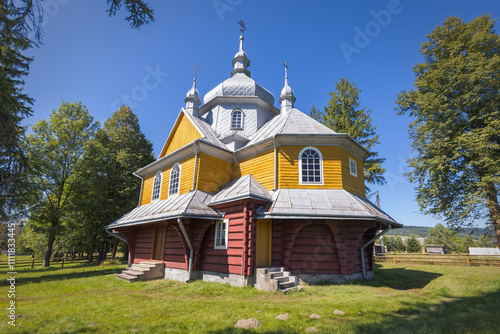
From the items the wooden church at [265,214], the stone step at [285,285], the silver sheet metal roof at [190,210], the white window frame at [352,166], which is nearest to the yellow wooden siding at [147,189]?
the wooden church at [265,214]

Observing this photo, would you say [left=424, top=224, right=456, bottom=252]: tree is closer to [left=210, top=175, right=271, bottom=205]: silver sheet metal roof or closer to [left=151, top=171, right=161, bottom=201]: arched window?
[left=210, top=175, right=271, bottom=205]: silver sheet metal roof

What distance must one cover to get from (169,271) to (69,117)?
777 inches

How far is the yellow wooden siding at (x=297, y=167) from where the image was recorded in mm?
11648

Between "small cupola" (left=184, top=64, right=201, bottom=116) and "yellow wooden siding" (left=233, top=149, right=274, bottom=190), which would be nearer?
"yellow wooden siding" (left=233, top=149, right=274, bottom=190)

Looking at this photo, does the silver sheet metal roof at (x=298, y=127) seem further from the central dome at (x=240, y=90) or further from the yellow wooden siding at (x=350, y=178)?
the central dome at (x=240, y=90)

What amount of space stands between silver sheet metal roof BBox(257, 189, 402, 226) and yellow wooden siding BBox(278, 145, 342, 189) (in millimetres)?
308

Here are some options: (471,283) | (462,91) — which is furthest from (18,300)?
(462,91)

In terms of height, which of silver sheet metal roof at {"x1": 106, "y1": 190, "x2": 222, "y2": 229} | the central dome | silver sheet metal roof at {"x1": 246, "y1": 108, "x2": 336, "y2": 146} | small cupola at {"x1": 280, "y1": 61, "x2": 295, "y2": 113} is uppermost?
the central dome

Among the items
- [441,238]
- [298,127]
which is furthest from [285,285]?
[441,238]

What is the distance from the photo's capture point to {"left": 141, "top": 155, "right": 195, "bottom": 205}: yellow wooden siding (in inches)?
525

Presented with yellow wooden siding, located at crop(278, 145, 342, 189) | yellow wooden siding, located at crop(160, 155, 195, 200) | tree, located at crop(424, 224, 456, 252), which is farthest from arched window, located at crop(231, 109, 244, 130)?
tree, located at crop(424, 224, 456, 252)

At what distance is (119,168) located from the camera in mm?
26141

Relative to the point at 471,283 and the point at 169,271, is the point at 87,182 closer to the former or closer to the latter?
the point at 169,271

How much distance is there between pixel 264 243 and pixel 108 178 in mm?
20966
